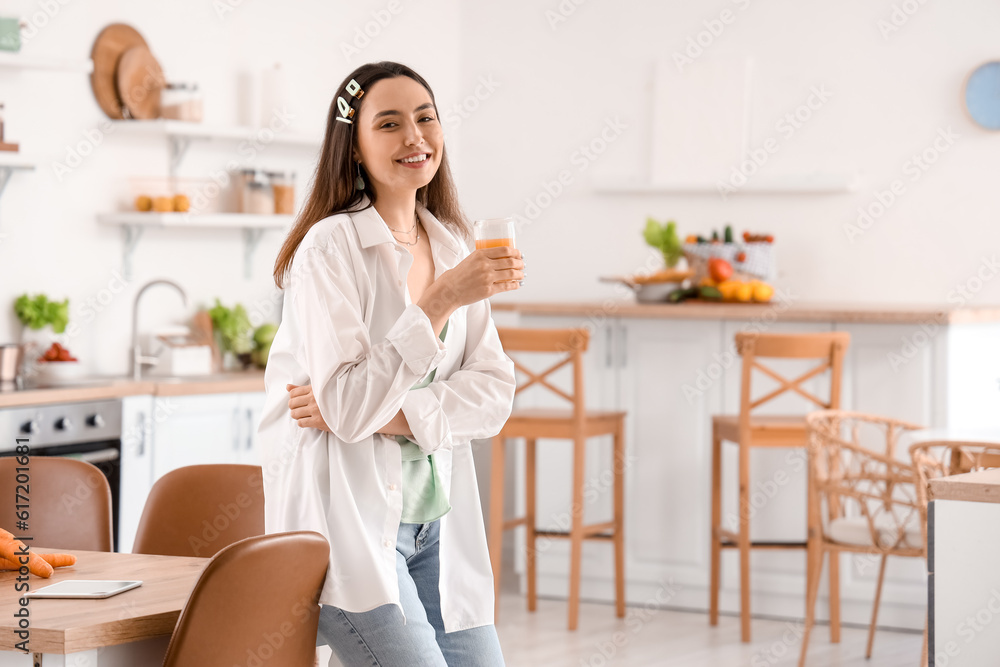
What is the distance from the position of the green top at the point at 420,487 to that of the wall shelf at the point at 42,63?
8.55ft

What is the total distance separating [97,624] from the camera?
4.73 ft

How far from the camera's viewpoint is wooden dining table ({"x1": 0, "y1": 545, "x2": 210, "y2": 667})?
4.65 feet

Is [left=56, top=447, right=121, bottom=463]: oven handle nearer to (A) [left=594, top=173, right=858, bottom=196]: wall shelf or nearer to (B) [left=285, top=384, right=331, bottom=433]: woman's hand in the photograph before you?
(B) [left=285, top=384, right=331, bottom=433]: woman's hand

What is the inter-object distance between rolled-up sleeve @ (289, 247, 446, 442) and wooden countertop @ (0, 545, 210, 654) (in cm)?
32

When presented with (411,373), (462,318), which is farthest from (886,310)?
(411,373)

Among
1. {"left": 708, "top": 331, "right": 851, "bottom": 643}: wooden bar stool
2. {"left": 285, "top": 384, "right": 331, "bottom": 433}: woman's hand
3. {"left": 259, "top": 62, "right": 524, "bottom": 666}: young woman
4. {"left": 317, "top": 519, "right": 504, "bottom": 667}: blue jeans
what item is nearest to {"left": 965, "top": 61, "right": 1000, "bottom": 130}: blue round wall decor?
{"left": 708, "top": 331, "right": 851, "bottom": 643}: wooden bar stool

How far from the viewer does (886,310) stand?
401 cm

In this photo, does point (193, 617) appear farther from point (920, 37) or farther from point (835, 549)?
point (920, 37)

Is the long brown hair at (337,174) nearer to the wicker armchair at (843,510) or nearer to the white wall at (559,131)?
the wicker armchair at (843,510)

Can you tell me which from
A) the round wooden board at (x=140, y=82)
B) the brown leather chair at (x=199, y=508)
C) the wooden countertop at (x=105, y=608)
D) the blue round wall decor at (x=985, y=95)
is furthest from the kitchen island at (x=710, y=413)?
the wooden countertop at (x=105, y=608)

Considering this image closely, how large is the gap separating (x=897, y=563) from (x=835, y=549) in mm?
622

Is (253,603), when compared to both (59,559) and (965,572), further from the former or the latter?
(965,572)

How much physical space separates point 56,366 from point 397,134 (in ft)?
8.27

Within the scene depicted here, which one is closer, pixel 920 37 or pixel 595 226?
pixel 920 37
